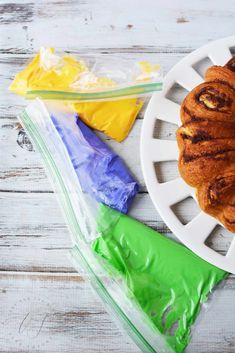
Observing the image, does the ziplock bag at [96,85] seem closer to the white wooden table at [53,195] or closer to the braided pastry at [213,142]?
the white wooden table at [53,195]

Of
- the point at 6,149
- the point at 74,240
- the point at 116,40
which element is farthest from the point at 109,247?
the point at 116,40

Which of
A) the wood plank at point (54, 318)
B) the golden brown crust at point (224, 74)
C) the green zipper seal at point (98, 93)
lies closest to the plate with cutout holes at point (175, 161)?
the green zipper seal at point (98, 93)

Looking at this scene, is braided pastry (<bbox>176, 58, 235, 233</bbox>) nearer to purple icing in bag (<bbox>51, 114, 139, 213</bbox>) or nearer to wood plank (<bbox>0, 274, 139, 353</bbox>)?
purple icing in bag (<bbox>51, 114, 139, 213</bbox>)

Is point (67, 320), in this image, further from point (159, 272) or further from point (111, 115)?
point (111, 115)

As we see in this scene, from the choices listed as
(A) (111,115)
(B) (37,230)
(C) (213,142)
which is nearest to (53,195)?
(B) (37,230)

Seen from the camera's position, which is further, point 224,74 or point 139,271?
Answer: point 139,271

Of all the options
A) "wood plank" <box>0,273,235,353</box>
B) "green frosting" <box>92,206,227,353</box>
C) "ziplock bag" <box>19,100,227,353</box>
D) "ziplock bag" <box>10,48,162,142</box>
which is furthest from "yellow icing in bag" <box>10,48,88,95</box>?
"wood plank" <box>0,273,235,353</box>

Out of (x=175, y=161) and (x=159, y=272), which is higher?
(x=175, y=161)
